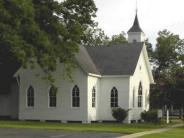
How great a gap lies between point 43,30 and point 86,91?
6.85 m

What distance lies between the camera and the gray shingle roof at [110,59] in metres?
49.4

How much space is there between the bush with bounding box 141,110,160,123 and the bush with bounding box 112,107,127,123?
2816 millimetres

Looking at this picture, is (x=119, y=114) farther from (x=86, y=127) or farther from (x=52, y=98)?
(x=86, y=127)

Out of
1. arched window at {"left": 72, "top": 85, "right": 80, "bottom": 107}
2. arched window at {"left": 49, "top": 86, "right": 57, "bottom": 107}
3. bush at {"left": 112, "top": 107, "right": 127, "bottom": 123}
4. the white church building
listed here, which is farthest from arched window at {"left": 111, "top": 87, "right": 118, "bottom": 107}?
arched window at {"left": 49, "top": 86, "right": 57, "bottom": 107}

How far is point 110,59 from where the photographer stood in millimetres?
51719

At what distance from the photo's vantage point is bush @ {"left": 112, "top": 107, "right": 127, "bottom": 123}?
47934 millimetres

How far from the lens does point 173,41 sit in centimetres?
7906

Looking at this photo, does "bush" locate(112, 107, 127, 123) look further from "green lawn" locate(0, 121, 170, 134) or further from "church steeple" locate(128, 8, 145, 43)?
"church steeple" locate(128, 8, 145, 43)

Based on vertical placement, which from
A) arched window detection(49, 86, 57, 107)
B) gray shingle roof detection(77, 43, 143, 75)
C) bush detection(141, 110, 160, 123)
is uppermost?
gray shingle roof detection(77, 43, 143, 75)

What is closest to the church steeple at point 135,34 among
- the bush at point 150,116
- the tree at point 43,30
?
the bush at point 150,116

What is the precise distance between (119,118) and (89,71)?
193 inches

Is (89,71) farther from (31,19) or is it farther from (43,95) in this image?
(31,19)

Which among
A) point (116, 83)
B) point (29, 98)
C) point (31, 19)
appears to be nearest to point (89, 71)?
point (116, 83)

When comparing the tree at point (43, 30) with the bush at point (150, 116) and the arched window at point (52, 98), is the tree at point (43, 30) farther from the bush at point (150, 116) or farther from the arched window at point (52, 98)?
the bush at point (150, 116)
